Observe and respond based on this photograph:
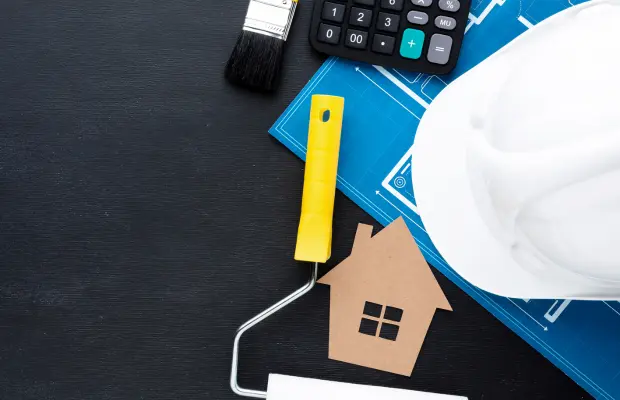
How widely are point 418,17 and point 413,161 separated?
13cm

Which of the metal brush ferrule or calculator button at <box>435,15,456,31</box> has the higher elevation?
calculator button at <box>435,15,456,31</box>

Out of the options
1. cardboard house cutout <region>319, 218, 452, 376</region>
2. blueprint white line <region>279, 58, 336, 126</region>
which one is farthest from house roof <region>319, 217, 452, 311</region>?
blueprint white line <region>279, 58, 336, 126</region>

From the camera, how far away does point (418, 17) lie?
488 mm

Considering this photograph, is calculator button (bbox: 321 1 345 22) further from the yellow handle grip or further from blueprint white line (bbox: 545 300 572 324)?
blueprint white line (bbox: 545 300 572 324)

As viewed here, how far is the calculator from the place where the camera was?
1.60ft

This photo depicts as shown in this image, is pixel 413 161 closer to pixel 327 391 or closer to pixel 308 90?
pixel 308 90

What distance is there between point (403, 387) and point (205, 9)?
388 millimetres

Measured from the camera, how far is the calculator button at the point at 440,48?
49 cm

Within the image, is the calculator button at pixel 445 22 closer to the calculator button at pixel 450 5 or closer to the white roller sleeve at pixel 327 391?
the calculator button at pixel 450 5

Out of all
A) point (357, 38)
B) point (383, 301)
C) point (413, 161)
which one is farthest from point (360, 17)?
point (383, 301)

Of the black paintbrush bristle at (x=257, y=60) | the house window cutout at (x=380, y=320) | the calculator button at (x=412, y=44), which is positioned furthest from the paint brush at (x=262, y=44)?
the house window cutout at (x=380, y=320)

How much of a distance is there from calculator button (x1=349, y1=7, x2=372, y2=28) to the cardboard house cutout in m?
0.18

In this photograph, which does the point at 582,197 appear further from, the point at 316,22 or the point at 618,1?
the point at 316,22

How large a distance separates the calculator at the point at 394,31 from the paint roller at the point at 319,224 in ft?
0.19
